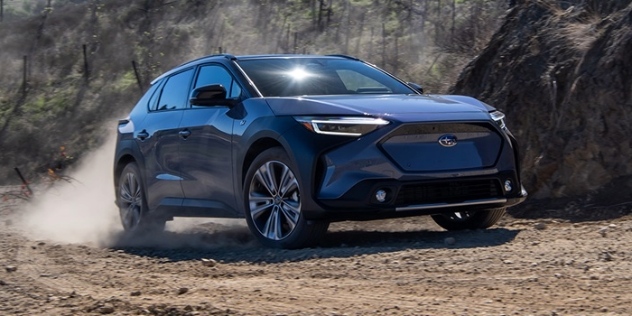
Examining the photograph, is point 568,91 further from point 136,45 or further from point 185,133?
point 136,45

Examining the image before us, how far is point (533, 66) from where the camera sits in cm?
1133

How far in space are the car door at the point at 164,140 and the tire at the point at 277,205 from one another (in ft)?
4.60

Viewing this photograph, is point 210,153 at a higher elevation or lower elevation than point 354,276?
higher

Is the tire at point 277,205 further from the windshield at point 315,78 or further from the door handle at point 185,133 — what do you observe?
the door handle at point 185,133

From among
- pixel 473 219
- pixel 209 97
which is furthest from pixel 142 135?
pixel 473 219

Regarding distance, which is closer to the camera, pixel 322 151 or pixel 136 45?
pixel 322 151

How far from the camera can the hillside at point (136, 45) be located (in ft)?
76.0

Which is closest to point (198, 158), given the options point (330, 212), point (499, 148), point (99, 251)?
point (99, 251)

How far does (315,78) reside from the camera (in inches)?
350

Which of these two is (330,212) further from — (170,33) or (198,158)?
(170,33)

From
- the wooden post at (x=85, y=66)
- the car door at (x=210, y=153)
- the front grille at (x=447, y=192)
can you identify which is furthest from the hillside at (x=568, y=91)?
the wooden post at (x=85, y=66)

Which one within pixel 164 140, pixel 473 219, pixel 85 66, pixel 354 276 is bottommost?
pixel 473 219

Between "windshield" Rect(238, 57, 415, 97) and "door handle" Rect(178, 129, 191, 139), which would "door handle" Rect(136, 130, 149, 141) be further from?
"windshield" Rect(238, 57, 415, 97)

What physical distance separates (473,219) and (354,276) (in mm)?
2694
